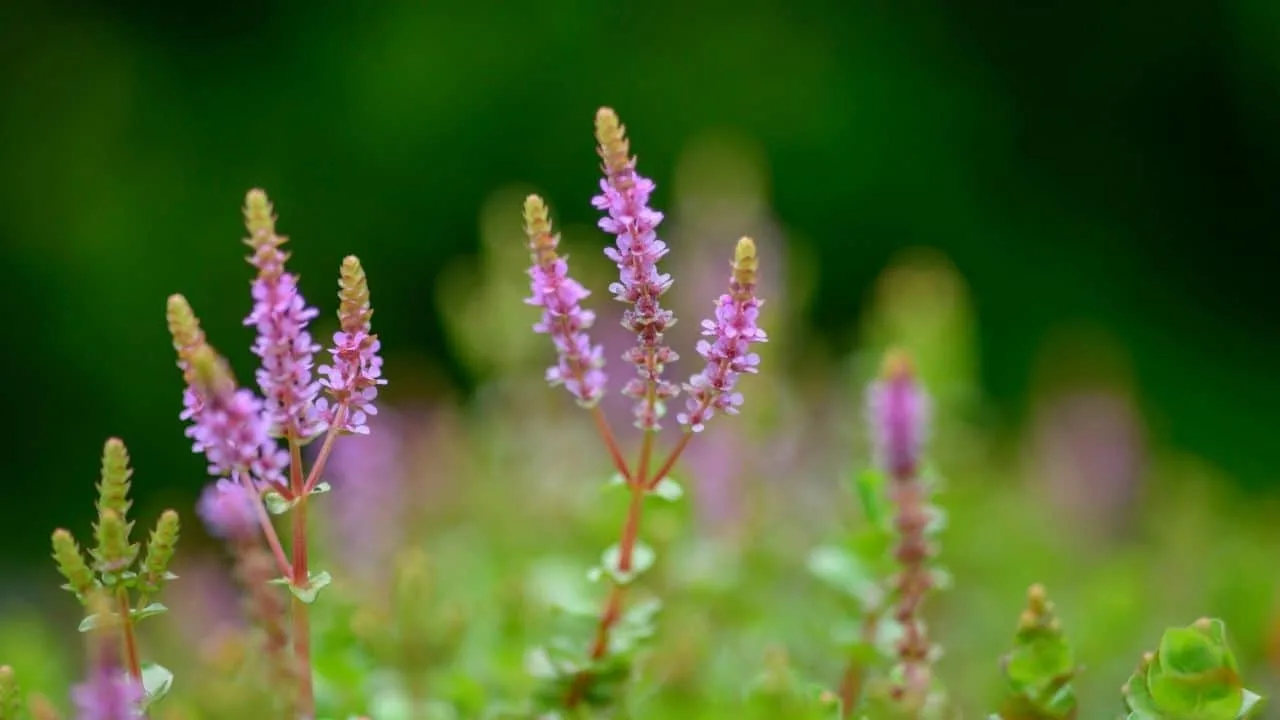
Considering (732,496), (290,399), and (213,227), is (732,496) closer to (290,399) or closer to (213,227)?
(290,399)

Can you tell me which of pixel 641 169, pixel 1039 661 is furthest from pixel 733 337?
pixel 641 169

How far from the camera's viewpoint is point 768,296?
5.30ft

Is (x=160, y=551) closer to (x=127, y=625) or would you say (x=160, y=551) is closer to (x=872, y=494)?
(x=127, y=625)

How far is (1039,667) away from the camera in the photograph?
694mm

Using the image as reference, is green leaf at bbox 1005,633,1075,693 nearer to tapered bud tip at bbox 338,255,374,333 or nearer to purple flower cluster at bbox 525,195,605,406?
purple flower cluster at bbox 525,195,605,406

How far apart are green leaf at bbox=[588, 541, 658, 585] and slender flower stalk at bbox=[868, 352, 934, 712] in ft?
0.53

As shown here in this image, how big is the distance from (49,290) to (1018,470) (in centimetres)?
212

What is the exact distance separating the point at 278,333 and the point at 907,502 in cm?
43

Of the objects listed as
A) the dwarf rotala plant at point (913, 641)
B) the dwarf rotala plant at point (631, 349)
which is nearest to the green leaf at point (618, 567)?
the dwarf rotala plant at point (631, 349)

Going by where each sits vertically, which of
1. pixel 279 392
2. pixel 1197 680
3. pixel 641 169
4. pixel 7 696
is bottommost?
pixel 1197 680

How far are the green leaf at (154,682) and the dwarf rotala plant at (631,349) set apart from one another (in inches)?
7.9

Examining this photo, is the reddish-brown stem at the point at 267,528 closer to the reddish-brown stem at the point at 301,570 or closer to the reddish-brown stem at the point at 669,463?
the reddish-brown stem at the point at 301,570

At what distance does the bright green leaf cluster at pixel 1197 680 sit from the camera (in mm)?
653

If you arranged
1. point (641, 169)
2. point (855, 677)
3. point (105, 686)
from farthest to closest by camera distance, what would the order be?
point (641, 169) < point (855, 677) < point (105, 686)
